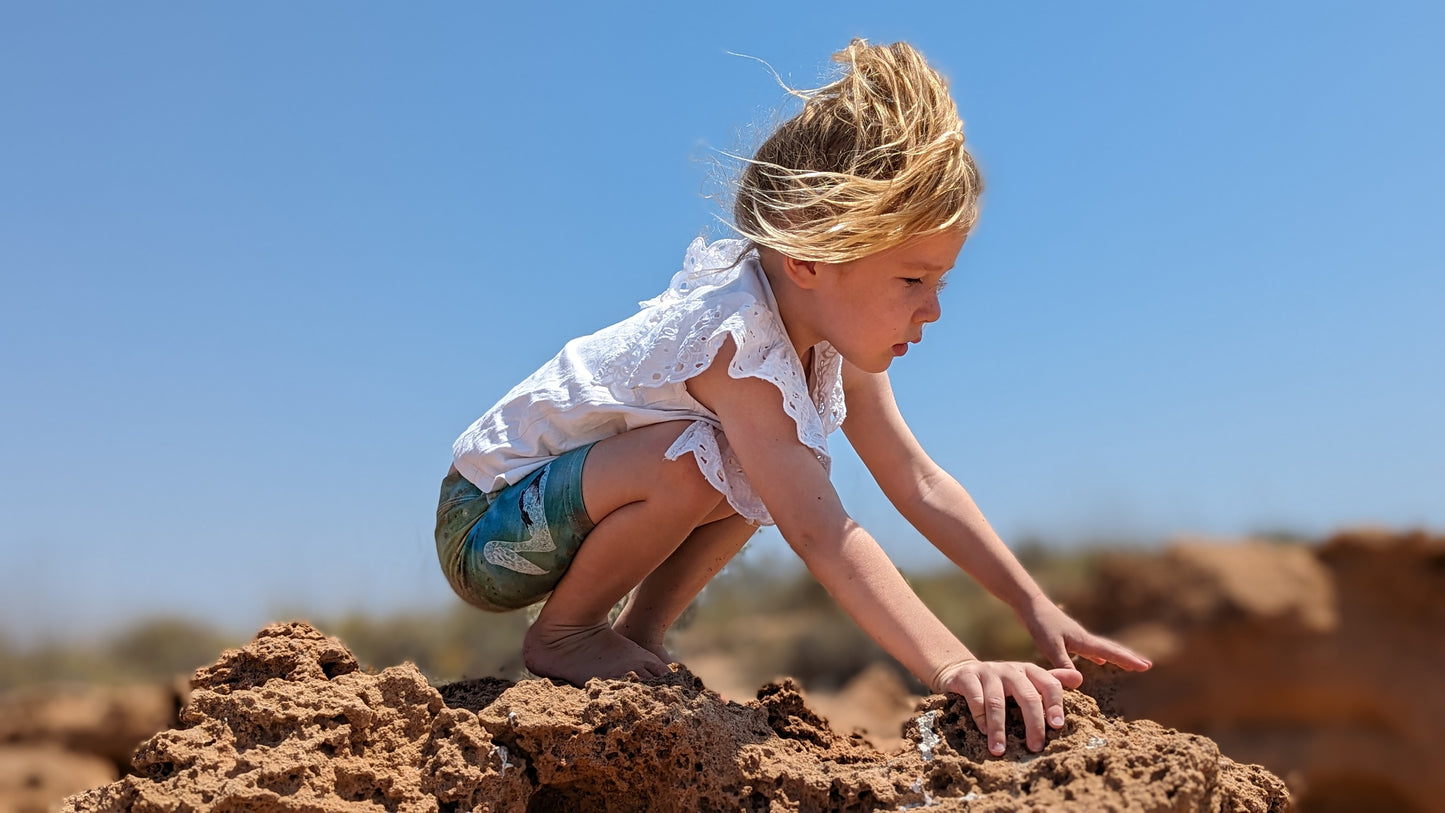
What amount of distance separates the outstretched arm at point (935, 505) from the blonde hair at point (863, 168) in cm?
48

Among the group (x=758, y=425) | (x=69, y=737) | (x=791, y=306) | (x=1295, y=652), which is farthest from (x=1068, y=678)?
(x=1295, y=652)

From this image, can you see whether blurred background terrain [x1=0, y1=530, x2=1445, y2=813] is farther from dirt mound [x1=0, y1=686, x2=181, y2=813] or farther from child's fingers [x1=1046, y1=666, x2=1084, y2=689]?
child's fingers [x1=1046, y1=666, x2=1084, y2=689]

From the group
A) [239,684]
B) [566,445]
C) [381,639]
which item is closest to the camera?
[239,684]

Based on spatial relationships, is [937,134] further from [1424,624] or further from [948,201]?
[1424,624]

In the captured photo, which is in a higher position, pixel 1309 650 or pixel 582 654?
pixel 1309 650

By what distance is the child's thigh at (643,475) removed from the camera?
6.90 feet

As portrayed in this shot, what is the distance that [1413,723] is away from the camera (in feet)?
23.3

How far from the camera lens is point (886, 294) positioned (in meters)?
2.13

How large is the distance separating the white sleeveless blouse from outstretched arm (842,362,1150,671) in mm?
95

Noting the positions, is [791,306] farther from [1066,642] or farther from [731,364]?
[1066,642]

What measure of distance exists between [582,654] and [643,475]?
39 centimetres

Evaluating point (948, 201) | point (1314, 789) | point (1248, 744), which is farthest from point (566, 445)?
point (1314, 789)

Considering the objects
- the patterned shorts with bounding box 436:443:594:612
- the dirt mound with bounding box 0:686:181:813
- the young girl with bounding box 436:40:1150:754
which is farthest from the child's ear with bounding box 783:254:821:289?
the dirt mound with bounding box 0:686:181:813

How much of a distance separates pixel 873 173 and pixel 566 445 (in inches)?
35.6
